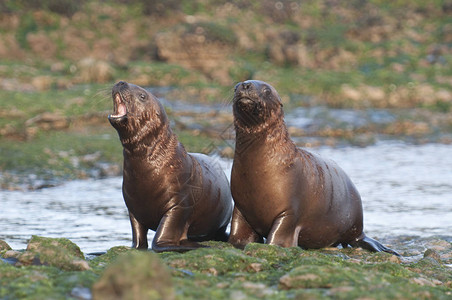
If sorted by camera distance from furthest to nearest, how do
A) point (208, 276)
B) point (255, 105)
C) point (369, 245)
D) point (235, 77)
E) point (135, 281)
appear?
point (235, 77) < point (369, 245) < point (255, 105) < point (208, 276) < point (135, 281)

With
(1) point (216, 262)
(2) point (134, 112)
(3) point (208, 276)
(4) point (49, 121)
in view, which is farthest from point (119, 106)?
(4) point (49, 121)

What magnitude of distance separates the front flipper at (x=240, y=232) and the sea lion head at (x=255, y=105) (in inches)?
35.2

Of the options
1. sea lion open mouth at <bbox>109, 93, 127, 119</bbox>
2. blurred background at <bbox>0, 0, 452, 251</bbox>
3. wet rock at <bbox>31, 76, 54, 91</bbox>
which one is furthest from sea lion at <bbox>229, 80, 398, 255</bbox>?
wet rock at <bbox>31, 76, 54, 91</bbox>

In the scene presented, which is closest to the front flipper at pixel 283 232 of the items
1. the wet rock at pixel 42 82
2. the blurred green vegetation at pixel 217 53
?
the blurred green vegetation at pixel 217 53

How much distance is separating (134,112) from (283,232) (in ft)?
5.63

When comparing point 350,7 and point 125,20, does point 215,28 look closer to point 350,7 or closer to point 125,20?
point 125,20

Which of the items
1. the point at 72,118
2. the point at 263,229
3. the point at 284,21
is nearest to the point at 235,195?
the point at 263,229

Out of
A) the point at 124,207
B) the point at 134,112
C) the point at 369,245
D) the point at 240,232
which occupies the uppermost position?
the point at 134,112

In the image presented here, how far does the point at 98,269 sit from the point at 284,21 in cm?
3016

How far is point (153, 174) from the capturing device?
7.04 m

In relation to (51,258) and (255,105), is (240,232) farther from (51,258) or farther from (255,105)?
(51,258)

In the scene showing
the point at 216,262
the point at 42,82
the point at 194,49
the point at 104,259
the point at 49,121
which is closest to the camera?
the point at 216,262

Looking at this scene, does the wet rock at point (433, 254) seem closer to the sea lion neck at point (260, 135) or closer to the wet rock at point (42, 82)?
the sea lion neck at point (260, 135)

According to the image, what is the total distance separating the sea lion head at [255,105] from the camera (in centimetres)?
661
